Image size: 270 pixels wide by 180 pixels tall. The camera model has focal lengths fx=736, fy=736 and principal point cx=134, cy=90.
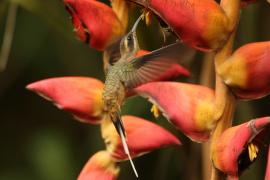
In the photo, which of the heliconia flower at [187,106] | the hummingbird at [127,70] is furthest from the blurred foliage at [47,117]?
the heliconia flower at [187,106]

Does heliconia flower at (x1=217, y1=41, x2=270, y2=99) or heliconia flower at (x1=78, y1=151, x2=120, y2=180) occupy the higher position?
heliconia flower at (x1=217, y1=41, x2=270, y2=99)

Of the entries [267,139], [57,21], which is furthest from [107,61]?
[57,21]

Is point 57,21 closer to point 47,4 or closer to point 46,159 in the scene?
point 47,4

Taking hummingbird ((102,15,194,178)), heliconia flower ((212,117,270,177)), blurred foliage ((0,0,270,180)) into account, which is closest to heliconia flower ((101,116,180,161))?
hummingbird ((102,15,194,178))

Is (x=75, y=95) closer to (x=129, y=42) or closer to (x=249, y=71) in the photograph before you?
(x=129, y=42)

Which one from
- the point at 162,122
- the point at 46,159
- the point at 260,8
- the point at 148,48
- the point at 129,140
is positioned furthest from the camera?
the point at 46,159

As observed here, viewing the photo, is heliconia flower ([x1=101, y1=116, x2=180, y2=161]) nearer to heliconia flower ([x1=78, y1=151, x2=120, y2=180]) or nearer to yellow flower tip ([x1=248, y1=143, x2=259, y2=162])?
heliconia flower ([x1=78, y1=151, x2=120, y2=180])
